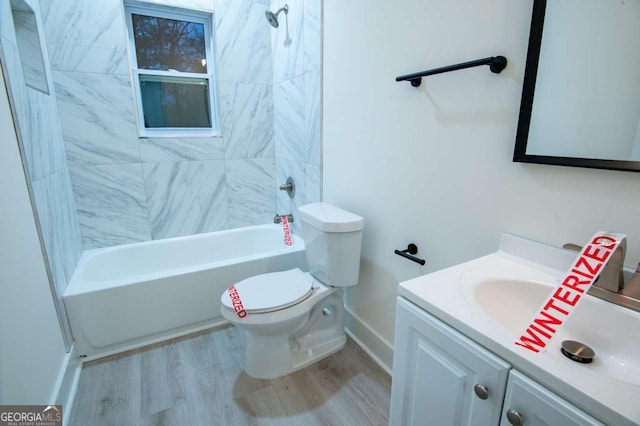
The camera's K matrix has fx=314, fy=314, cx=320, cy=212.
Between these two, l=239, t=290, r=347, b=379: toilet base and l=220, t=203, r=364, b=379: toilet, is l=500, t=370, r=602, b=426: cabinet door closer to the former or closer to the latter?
l=220, t=203, r=364, b=379: toilet

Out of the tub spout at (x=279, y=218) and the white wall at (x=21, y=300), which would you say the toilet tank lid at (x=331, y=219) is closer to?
the tub spout at (x=279, y=218)

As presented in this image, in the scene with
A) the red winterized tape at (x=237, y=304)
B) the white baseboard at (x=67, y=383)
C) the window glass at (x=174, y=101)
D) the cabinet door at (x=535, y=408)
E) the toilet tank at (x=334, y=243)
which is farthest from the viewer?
the window glass at (x=174, y=101)

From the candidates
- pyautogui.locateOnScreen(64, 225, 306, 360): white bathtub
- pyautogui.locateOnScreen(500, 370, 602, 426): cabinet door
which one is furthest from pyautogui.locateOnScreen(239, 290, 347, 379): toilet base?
pyautogui.locateOnScreen(500, 370, 602, 426): cabinet door

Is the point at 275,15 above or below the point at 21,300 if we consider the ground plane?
above

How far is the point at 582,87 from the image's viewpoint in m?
0.85

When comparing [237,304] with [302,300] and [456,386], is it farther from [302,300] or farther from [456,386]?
[456,386]

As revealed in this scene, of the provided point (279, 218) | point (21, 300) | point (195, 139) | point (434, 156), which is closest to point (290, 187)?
point (279, 218)

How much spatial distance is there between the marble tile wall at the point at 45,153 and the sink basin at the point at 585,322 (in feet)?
6.10

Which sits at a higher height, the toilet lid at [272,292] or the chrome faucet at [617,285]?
the chrome faucet at [617,285]

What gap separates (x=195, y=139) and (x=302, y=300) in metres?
1.60

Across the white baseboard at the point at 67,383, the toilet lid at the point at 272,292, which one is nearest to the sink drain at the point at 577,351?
the toilet lid at the point at 272,292

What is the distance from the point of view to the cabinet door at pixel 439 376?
0.67 meters

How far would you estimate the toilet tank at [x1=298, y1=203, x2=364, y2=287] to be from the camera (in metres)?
1.58

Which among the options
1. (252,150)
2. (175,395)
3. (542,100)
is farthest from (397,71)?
(175,395)
